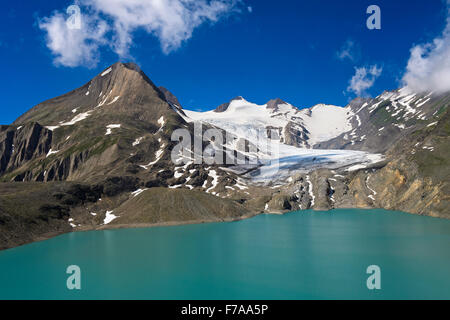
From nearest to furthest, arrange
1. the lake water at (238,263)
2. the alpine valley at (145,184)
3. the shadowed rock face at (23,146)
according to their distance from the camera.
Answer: the lake water at (238,263) → the alpine valley at (145,184) → the shadowed rock face at (23,146)

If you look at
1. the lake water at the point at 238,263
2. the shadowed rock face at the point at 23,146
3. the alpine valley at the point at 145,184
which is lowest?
the lake water at the point at 238,263

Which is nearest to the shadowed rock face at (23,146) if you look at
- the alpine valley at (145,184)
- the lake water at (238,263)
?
the alpine valley at (145,184)

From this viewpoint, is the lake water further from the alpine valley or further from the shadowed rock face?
the shadowed rock face

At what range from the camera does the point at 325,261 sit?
51062 millimetres

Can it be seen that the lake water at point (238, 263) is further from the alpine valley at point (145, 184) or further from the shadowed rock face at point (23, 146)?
the shadowed rock face at point (23, 146)

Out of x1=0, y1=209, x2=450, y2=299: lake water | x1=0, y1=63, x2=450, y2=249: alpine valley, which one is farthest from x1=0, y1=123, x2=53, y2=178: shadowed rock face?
x1=0, y1=209, x2=450, y2=299: lake water

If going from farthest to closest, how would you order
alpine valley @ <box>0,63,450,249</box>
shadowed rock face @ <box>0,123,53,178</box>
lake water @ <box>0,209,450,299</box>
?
shadowed rock face @ <box>0,123,53,178</box>
alpine valley @ <box>0,63,450,249</box>
lake water @ <box>0,209,450,299</box>

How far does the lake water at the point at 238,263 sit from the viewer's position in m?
38.8

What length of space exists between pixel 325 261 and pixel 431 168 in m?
72.1

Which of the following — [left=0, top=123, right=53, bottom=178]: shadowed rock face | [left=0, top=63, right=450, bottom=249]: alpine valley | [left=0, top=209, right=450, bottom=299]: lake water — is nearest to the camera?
[left=0, top=209, right=450, bottom=299]: lake water

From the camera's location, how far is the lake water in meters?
38.8
